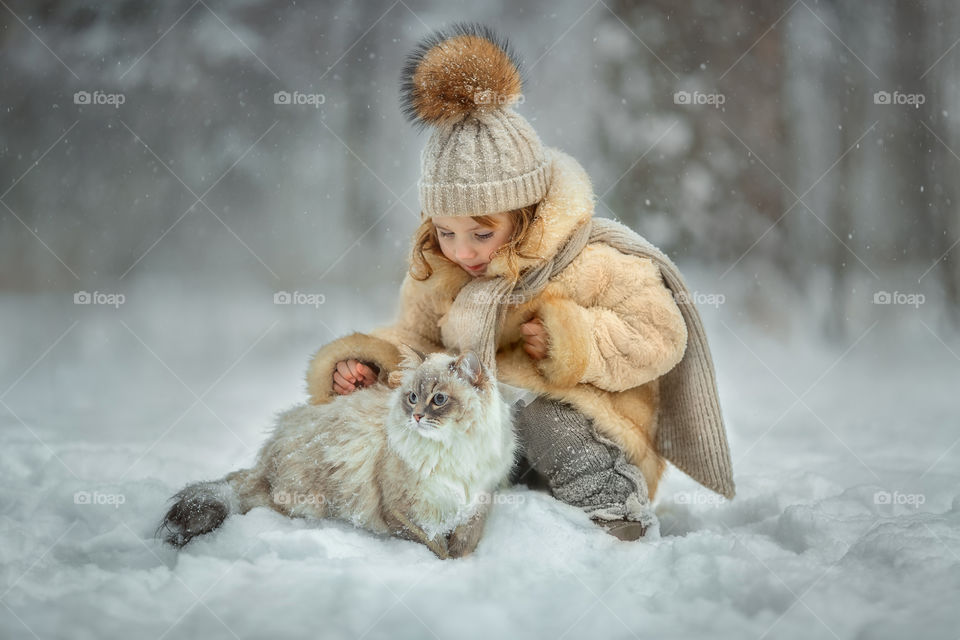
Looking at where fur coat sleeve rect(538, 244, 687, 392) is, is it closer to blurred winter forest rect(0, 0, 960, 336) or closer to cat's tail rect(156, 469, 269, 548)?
cat's tail rect(156, 469, 269, 548)

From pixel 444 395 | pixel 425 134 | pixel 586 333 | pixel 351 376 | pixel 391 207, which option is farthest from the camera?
pixel 391 207

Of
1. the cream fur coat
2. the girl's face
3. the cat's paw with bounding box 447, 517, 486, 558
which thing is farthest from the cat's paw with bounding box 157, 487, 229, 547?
the girl's face

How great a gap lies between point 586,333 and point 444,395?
0.96 feet

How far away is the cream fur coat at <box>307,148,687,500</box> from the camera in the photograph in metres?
1.50

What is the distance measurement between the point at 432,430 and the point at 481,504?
7.1 inches

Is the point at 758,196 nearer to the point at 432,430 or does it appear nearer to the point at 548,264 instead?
the point at 548,264

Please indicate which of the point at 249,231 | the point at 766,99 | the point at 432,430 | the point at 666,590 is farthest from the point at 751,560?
the point at 249,231

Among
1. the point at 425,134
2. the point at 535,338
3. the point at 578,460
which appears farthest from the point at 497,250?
the point at 425,134

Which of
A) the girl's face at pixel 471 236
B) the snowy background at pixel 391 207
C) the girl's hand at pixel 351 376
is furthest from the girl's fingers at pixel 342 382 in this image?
the snowy background at pixel 391 207

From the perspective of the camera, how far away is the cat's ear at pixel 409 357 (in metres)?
1.53

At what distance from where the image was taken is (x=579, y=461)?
1552 mm

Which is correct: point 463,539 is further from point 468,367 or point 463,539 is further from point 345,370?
point 345,370

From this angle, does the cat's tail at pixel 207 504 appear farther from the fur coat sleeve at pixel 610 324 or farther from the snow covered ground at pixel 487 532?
the fur coat sleeve at pixel 610 324

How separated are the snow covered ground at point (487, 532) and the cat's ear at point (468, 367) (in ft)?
0.90
